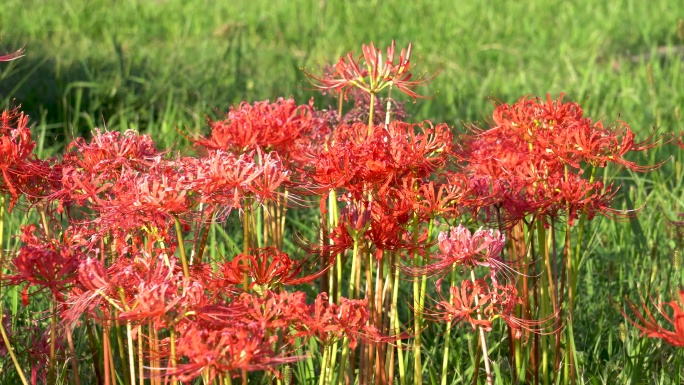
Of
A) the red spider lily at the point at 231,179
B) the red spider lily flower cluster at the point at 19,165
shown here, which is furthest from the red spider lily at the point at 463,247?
the red spider lily flower cluster at the point at 19,165

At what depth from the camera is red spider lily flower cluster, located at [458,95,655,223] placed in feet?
6.48

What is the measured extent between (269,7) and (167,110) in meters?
3.45

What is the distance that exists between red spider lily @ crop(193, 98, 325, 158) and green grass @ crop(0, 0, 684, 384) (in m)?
0.71

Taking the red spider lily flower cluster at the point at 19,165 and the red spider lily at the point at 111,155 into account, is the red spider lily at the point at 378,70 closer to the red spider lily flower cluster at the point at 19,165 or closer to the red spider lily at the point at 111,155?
the red spider lily at the point at 111,155

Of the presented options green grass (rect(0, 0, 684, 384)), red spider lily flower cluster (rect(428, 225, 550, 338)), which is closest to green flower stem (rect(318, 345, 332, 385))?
red spider lily flower cluster (rect(428, 225, 550, 338))

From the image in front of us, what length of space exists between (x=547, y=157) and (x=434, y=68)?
15.1 ft

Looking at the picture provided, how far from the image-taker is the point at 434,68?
654 centimetres

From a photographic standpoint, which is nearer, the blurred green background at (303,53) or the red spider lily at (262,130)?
the red spider lily at (262,130)

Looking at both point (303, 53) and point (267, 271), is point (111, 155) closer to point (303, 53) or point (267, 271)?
point (267, 271)

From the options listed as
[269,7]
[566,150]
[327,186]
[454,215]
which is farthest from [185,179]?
[269,7]

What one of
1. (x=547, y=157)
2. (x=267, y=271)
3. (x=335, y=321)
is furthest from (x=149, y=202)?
(x=547, y=157)

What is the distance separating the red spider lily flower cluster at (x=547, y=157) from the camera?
6.48ft

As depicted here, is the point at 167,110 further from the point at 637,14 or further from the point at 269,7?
the point at 637,14

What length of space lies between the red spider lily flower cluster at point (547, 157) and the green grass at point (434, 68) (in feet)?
1.87
